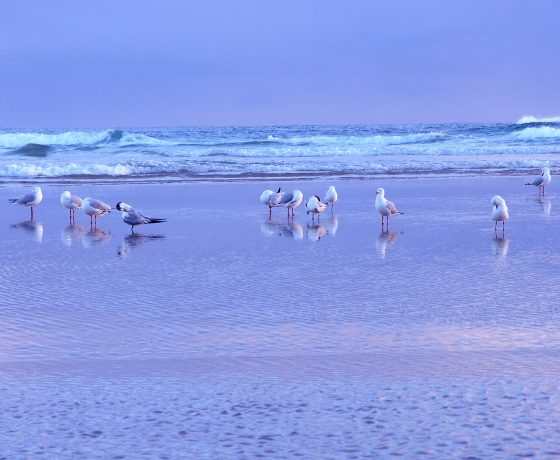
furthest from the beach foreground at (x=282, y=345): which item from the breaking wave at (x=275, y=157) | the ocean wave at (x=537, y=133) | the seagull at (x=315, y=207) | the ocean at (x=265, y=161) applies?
the ocean wave at (x=537, y=133)

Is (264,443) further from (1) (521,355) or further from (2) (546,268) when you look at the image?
(2) (546,268)

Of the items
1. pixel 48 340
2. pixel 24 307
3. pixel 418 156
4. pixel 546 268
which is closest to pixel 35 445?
pixel 48 340

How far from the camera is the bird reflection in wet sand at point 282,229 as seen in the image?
12.3 meters

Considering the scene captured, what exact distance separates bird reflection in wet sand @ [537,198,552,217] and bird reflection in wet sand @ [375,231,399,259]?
3.39 metres

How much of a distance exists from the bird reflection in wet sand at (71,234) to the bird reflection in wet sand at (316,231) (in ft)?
9.35

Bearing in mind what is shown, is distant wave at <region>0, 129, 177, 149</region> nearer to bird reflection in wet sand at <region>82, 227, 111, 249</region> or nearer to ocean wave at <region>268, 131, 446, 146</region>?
ocean wave at <region>268, 131, 446, 146</region>

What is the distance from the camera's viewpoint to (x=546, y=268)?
900cm

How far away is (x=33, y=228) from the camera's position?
1331cm

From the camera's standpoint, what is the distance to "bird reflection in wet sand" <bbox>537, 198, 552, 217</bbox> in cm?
1479

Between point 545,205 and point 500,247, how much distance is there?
18.8 feet

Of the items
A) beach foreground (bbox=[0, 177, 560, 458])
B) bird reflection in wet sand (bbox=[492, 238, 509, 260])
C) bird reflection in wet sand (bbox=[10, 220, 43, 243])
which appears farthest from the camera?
bird reflection in wet sand (bbox=[10, 220, 43, 243])

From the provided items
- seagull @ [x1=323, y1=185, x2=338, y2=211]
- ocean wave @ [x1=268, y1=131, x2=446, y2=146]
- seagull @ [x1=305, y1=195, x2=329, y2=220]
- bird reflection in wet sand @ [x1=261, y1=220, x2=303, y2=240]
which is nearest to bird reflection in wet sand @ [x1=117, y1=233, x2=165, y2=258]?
bird reflection in wet sand @ [x1=261, y1=220, x2=303, y2=240]

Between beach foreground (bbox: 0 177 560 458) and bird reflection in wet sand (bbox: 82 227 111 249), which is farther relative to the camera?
bird reflection in wet sand (bbox: 82 227 111 249)

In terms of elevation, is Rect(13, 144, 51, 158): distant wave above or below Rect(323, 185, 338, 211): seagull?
above
